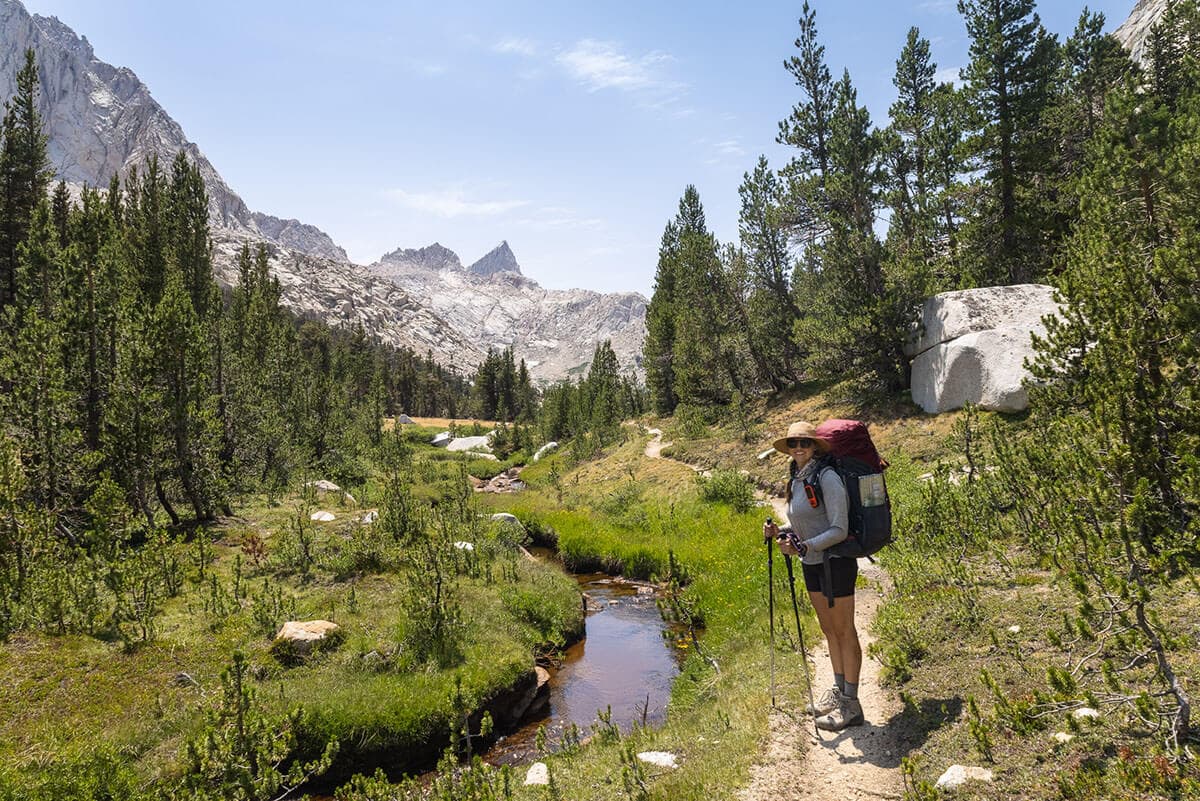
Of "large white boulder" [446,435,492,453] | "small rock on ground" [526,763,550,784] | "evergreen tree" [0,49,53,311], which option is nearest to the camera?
"small rock on ground" [526,763,550,784]

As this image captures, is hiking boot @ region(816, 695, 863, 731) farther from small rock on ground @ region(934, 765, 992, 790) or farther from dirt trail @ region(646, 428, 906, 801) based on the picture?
small rock on ground @ region(934, 765, 992, 790)

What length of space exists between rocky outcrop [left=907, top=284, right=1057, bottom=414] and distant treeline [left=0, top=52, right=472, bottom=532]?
1014 inches

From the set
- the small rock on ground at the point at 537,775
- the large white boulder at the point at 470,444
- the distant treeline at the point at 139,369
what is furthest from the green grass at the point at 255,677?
the large white boulder at the point at 470,444

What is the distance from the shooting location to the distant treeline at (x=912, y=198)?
27.1m

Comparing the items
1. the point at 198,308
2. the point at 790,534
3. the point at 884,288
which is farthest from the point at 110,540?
the point at 884,288

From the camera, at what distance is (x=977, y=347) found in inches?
817

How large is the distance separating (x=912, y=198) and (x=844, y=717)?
123 feet

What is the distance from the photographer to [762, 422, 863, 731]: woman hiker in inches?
235

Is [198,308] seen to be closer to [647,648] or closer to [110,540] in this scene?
[110,540]

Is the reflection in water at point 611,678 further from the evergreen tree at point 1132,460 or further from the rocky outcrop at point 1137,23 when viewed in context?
the rocky outcrop at point 1137,23

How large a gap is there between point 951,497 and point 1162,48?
36.0m

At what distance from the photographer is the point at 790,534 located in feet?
20.6

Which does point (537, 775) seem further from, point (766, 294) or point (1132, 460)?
point (766, 294)

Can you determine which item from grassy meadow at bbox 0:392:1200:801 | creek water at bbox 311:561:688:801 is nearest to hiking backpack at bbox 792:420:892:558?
grassy meadow at bbox 0:392:1200:801
